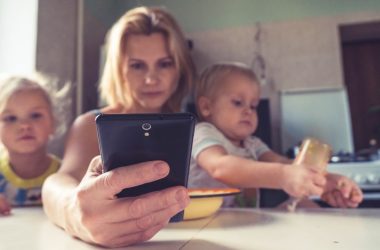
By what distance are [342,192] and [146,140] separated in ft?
1.62

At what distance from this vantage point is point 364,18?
2.01 meters

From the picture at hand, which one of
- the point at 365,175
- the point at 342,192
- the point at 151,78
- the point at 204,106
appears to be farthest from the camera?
the point at 365,175

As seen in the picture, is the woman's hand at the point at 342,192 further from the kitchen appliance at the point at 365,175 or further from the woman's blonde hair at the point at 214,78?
the kitchen appliance at the point at 365,175

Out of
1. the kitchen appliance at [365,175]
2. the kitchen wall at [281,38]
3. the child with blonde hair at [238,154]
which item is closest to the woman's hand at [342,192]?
the child with blonde hair at [238,154]

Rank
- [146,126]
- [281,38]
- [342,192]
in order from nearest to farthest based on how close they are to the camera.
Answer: [146,126]
[342,192]
[281,38]

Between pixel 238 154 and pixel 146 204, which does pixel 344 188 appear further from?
pixel 146 204

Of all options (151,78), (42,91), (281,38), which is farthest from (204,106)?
(281,38)

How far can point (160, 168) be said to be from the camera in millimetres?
302

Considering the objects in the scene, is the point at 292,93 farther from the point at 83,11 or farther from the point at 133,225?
the point at 133,225

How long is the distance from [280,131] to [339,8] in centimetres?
87

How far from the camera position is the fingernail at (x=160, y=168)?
30 cm

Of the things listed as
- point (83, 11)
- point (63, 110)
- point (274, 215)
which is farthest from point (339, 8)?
point (274, 215)

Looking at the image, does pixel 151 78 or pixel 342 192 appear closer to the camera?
pixel 342 192

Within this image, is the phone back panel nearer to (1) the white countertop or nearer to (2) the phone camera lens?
(2) the phone camera lens
